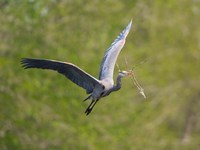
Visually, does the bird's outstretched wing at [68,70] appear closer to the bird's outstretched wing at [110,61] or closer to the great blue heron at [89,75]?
the great blue heron at [89,75]

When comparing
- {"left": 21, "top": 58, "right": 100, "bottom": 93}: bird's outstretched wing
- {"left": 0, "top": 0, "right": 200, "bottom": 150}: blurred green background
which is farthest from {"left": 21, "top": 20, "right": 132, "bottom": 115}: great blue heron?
{"left": 0, "top": 0, "right": 200, "bottom": 150}: blurred green background

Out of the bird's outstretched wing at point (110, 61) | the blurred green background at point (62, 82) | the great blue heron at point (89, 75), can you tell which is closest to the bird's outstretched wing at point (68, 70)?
the great blue heron at point (89, 75)

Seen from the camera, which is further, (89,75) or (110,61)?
(110,61)

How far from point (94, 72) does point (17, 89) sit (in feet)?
6.93

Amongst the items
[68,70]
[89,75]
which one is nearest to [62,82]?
[68,70]

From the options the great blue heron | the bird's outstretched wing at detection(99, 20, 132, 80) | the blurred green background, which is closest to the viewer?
the great blue heron

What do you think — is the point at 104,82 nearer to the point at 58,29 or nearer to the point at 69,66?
the point at 69,66

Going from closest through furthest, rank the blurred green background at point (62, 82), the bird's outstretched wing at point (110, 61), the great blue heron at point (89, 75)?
the great blue heron at point (89, 75), the bird's outstretched wing at point (110, 61), the blurred green background at point (62, 82)

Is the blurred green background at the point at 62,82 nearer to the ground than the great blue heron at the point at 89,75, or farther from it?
farther from it

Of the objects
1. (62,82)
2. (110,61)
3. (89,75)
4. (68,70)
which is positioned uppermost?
(62,82)

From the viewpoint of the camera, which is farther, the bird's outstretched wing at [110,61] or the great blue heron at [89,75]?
the bird's outstretched wing at [110,61]

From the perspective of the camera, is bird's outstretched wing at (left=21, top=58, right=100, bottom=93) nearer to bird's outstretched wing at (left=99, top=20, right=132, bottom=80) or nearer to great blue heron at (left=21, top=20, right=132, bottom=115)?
great blue heron at (left=21, top=20, right=132, bottom=115)

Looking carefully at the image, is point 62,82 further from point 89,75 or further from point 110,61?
point 89,75

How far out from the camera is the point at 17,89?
600 inches
